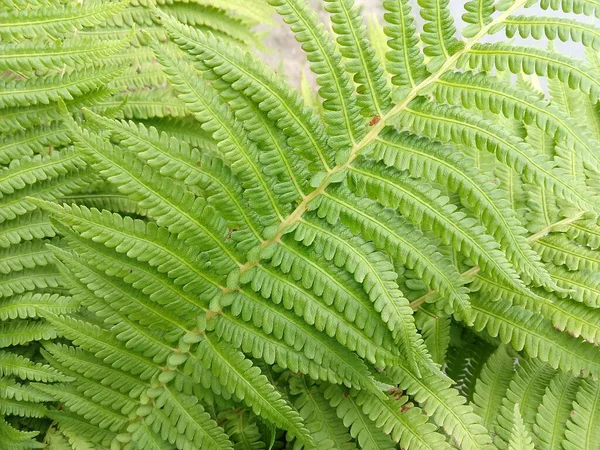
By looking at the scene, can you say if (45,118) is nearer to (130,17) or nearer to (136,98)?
(136,98)

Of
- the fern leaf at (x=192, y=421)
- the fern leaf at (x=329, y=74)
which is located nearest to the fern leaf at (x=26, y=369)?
the fern leaf at (x=192, y=421)

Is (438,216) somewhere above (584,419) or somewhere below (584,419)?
above

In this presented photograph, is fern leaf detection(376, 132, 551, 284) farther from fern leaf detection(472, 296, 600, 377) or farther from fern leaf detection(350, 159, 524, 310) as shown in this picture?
fern leaf detection(472, 296, 600, 377)

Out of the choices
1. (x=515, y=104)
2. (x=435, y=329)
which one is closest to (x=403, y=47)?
(x=515, y=104)

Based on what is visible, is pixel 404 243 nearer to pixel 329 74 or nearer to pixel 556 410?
pixel 329 74

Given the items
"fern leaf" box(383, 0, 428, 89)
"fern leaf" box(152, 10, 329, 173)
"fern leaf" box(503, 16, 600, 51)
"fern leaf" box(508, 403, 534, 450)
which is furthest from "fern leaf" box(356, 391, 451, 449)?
"fern leaf" box(503, 16, 600, 51)

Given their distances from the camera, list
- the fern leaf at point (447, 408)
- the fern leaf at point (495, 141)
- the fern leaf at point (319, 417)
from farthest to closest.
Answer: the fern leaf at point (319, 417), the fern leaf at point (447, 408), the fern leaf at point (495, 141)

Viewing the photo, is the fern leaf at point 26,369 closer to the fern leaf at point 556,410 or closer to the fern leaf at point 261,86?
the fern leaf at point 261,86

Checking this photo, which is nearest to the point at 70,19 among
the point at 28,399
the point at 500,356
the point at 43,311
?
the point at 43,311

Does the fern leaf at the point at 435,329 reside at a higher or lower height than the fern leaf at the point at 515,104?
lower
